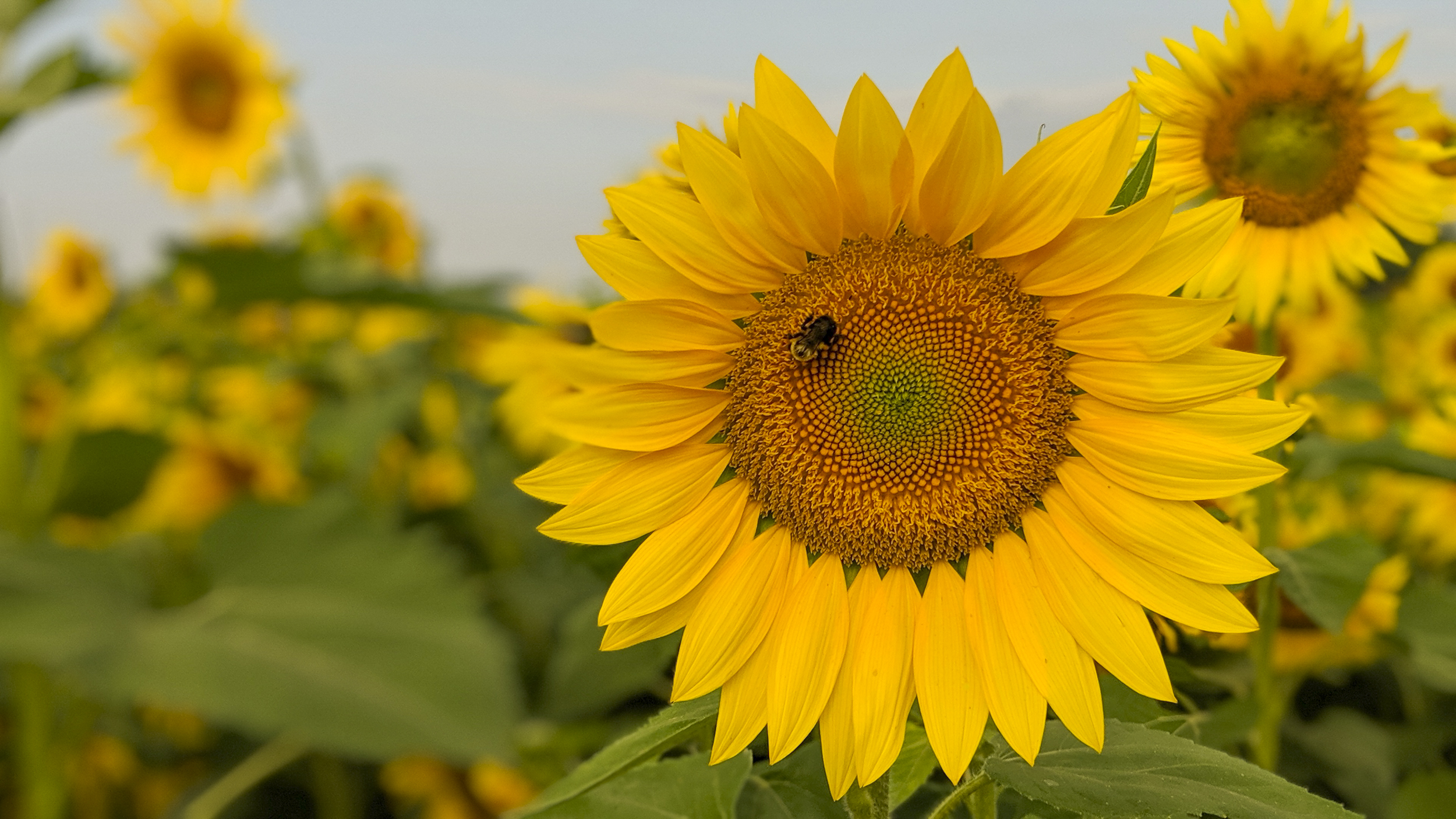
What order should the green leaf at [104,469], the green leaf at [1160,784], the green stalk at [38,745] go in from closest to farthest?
1. the green leaf at [1160,784]
2. the green stalk at [38,745]
3. the green leaf at [104,469]

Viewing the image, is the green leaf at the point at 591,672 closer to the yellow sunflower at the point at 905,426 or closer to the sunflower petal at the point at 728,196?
the yellow sunflower at the point at 905,426

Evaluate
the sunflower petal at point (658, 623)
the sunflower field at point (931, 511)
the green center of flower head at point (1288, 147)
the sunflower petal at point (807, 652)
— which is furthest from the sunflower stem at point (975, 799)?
the green center of flower head at point (1288, 147)

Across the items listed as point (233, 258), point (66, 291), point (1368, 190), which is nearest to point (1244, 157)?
point (1368, 190)

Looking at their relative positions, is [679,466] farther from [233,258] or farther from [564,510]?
[233,258]

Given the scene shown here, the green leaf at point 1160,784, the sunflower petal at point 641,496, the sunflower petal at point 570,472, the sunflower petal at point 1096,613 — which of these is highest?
the sunflower petal at point 570,472

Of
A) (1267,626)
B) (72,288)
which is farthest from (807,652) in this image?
(72,288)

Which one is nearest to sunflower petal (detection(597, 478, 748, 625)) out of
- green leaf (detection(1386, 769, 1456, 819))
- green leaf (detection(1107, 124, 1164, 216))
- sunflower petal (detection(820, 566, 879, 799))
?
sunflower petal (detection(820, 566, 879, 799))

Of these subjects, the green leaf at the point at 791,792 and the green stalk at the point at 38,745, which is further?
the green stalk at the point at 38,745
